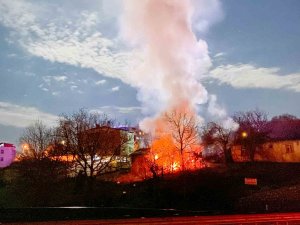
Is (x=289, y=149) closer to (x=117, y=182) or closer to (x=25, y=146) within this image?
(x=117, y=182)

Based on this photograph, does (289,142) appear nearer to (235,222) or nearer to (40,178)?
(40,178)

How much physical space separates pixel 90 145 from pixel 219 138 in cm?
3412

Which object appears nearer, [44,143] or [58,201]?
[58,201]

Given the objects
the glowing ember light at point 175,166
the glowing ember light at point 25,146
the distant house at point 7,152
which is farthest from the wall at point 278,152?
the distant house at point 7,152

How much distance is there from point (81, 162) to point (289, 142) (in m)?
37.8

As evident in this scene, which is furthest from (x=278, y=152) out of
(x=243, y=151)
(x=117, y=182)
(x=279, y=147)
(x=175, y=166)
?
(x=117, y=182)

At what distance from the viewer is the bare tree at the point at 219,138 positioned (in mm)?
84438

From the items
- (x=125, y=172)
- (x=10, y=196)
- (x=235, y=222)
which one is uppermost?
(x=125, y=172)

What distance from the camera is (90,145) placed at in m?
70.1

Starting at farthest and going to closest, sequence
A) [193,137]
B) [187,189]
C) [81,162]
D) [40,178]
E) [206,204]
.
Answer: [193,137] → [81,162] → [187,189] → [40,178] → [206,204]

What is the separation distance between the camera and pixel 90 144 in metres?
70.4

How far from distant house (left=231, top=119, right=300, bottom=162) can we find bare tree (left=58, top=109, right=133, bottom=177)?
949 inches

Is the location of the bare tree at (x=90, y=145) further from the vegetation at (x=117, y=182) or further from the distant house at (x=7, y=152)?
the distant house at (x=7, y=152)

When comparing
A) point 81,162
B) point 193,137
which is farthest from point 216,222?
point 193,137
